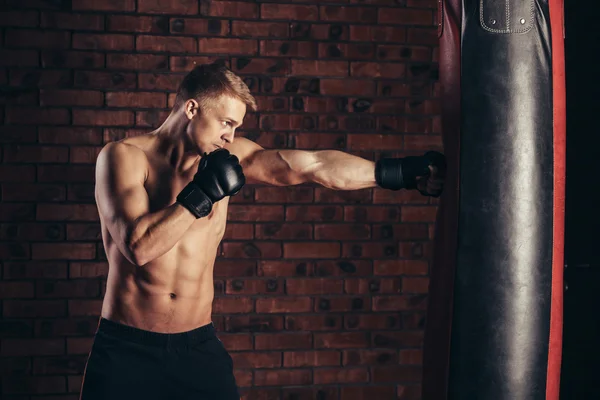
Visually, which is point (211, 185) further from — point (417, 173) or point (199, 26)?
point (199, 26)

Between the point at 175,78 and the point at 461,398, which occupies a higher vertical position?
the point at 175,78

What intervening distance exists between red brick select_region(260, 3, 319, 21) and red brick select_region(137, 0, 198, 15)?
1.12 ft

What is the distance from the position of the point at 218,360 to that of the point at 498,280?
114cm

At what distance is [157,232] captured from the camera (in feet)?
6.93

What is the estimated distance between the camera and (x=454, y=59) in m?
1.89

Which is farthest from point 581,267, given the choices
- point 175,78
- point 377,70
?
point 175,78

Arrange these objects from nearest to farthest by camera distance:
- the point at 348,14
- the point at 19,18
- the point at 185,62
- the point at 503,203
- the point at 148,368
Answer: the point at 503,203, the point at 148,368, the point at 19,18, the point at 185,62, the point at 348,14

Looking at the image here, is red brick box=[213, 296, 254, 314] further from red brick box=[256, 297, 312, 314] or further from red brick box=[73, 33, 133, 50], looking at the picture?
red brick box=[73, 33, 133, 50]

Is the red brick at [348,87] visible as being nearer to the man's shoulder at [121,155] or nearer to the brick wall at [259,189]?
the brick wall at [259,189]

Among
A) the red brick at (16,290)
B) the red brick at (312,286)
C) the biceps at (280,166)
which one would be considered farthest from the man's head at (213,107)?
the red brick at (16,290)

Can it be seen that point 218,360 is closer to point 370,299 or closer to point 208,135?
point 208,135

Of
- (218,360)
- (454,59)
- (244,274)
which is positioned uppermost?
(454,59)

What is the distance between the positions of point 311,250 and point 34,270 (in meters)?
→ 1.34

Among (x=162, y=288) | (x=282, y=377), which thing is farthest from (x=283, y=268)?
(x=162, y=288)
